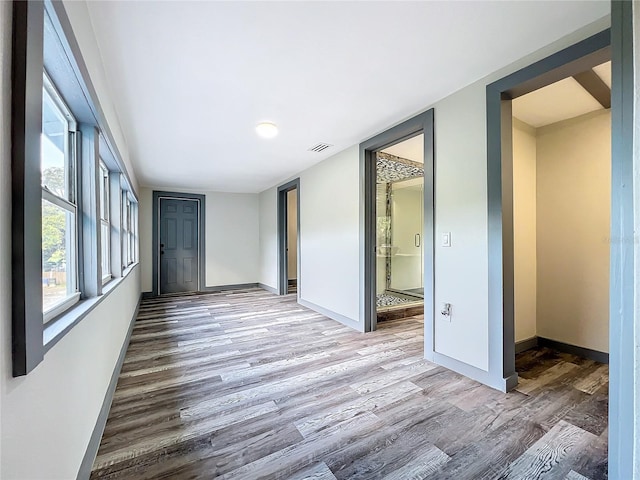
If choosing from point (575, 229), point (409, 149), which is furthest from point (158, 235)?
point (575, 229)

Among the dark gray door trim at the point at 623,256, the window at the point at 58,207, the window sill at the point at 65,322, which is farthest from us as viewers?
the window at the point at 58,207

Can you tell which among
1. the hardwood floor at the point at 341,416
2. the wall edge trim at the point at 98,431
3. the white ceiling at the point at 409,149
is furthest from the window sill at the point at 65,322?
the white ceiling at the point at 409,149

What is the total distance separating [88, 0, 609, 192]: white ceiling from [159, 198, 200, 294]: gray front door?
338 centimetres

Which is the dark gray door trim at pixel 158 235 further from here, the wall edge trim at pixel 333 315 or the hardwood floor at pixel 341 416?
the hardwood floor at pixel 341 416

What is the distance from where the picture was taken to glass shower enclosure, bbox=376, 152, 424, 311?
5.13 metres

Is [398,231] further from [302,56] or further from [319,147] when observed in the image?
[302,56]

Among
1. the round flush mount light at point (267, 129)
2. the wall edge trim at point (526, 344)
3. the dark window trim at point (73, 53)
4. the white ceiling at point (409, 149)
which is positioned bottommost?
the wall edge trim at point (526, 344)

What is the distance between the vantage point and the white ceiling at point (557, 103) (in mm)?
2143

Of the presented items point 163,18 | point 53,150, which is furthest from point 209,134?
point 53,150

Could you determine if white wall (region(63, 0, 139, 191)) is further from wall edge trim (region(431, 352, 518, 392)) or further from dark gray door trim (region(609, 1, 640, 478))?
wall edge trim (region(431, 352, 518, 392))

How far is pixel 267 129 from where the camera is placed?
2.84 m

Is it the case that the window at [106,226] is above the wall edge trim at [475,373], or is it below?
above

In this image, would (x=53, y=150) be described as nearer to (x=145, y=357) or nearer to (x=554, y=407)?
(x=145, y=357)

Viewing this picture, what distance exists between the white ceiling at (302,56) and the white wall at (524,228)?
3.78 feet
